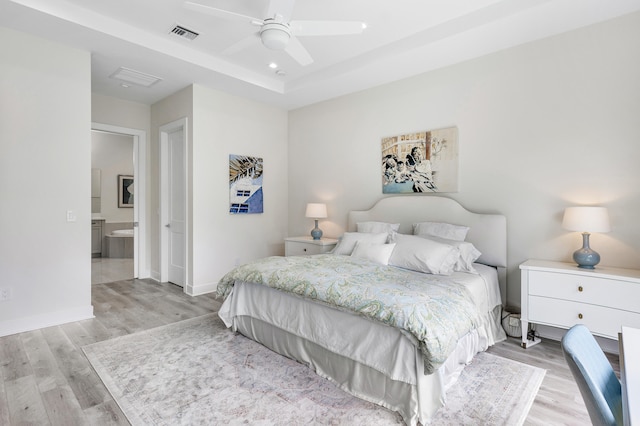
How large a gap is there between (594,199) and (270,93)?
397cm

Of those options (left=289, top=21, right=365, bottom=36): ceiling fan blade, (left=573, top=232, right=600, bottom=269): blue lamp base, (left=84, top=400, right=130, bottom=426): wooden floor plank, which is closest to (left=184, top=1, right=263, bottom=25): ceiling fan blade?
(left=289, top=21, right=365, bottom=36): ceiling fan blade

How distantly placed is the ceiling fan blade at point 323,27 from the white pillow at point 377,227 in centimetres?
217

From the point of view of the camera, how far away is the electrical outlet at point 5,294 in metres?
3.13

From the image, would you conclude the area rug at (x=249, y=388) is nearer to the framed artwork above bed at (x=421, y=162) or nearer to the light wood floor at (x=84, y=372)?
the light wood floor at (x=84, y=372)

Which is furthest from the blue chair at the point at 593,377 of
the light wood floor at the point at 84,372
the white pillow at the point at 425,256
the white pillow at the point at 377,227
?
the white pillow at the point at 377,227

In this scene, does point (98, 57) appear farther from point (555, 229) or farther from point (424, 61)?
point (555, 229)

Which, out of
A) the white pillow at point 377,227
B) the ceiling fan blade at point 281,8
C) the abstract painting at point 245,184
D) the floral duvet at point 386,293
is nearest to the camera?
the floral duvet at point 386,293

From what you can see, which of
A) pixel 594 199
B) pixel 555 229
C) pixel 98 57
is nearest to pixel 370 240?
pixel 555 229

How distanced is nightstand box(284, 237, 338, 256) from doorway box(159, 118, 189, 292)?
1539mm

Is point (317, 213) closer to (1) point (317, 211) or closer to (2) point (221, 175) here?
(1) point (317, 211)

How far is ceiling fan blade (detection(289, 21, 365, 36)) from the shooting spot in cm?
252

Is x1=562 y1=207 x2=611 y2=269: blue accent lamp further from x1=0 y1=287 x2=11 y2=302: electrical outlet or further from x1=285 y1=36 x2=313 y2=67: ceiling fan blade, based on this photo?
x1=0 y1=287 x2=11 y2=302: electrical outlet

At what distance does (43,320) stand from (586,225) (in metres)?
4.96

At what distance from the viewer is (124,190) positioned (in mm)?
8242
